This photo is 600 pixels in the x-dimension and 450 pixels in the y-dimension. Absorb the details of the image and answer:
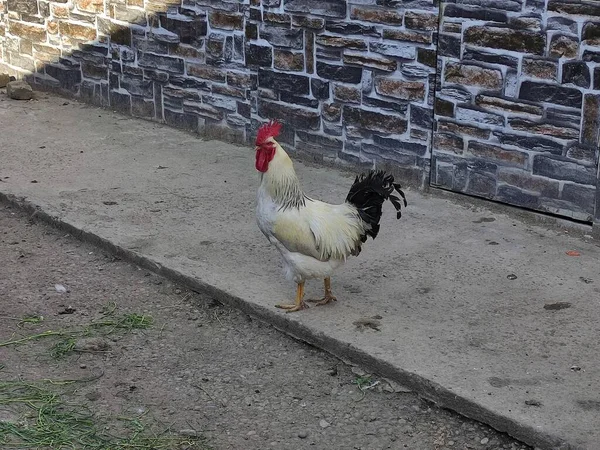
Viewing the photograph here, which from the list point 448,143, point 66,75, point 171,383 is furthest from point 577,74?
point 66,75

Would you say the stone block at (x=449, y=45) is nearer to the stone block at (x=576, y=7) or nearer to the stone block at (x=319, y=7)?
the stone block at (x=576, y=7)

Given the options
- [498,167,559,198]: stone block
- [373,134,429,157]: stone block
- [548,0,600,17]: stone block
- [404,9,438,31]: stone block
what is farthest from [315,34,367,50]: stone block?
[548,0,600,17]: stone block

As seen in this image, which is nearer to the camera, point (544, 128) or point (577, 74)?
point (577, 74)

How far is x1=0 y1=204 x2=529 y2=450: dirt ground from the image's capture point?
448cm

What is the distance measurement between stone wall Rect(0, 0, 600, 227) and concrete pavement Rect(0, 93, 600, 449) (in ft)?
0.94

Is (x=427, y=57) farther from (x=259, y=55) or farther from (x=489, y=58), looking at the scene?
(x=259, y=55)

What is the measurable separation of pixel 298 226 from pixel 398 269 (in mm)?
1067

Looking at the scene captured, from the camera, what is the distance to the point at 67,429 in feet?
14.8

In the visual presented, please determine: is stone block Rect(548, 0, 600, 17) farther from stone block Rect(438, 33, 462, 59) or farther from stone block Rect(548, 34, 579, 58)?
stone block Rect(438, 33, 462, 59)

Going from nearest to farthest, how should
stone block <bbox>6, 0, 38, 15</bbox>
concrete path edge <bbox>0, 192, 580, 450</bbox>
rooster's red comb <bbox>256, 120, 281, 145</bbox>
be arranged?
concrete path edge <bbox>0, 192, 580, 450</bbox> < rooster's red comb <bbox>256, 120, 281, 145</bbox> < stone block <bbox>6, 0, 38, 15</bbox>

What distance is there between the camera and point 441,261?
20.3 feet

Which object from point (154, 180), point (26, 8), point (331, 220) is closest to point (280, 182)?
point (331, 220)

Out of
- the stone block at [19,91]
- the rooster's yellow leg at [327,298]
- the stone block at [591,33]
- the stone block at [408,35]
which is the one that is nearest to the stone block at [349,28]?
the stone block at [408,35]

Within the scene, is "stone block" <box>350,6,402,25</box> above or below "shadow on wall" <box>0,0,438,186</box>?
above
